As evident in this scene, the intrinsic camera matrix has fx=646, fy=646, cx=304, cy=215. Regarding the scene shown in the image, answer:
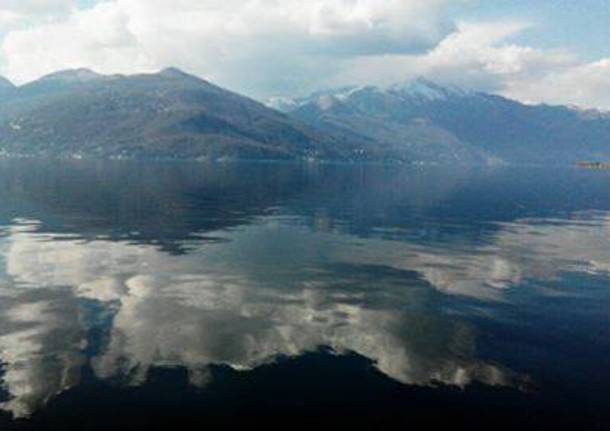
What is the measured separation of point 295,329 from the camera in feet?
143

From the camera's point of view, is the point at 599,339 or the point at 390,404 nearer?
the point at 390,404

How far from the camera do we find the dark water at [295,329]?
103 ft

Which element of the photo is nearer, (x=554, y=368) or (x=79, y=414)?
(x=79, y=414)

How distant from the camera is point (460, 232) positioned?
327 ft

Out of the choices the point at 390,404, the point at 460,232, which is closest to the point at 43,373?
the point at 390,404

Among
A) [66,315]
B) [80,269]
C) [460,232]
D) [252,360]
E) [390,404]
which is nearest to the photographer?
[390,404]

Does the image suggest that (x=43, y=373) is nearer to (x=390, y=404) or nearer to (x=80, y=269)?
(x=390, y=404)

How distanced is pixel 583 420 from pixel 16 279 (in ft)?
152

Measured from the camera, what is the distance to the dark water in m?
31.4

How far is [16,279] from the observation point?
185ft

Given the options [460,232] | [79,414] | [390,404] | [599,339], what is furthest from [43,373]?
[460,232]

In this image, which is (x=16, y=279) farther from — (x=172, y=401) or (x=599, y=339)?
(x=599, y=339)

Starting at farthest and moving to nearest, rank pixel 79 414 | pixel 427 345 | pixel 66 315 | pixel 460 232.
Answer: pixel 460 232
pixel 66 315
pixel 427 345
pixel 79 414

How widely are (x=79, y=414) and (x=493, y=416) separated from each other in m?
19.6
